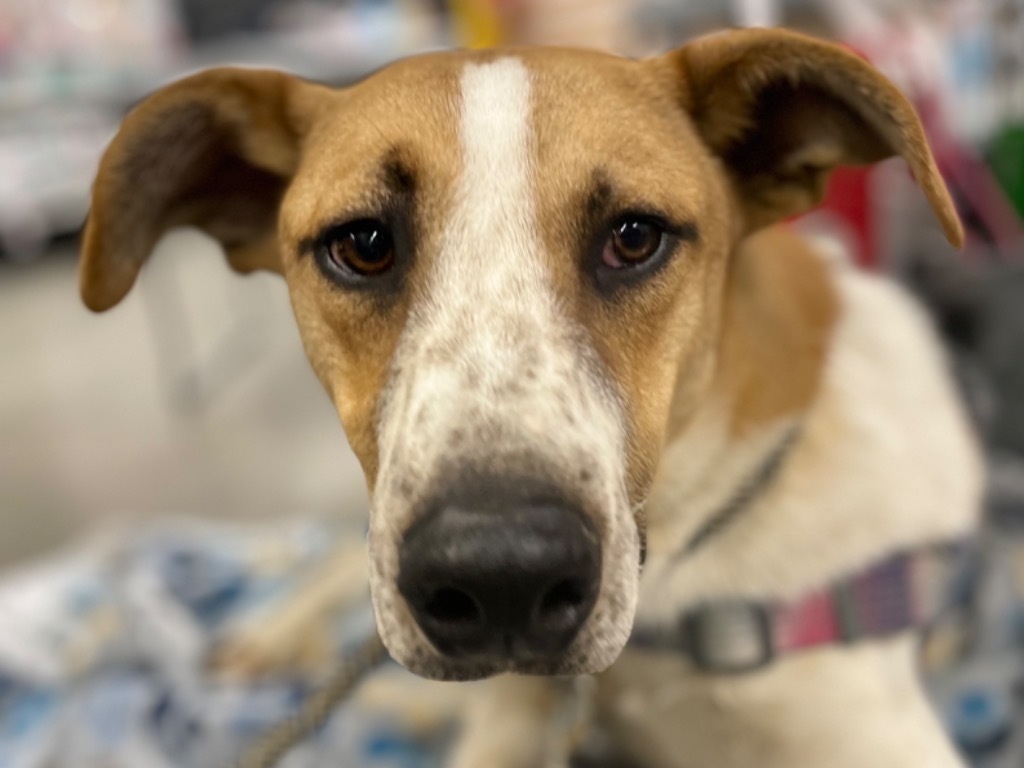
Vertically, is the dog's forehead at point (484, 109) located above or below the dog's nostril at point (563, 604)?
above

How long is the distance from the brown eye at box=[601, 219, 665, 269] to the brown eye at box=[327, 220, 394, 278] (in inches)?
9.6

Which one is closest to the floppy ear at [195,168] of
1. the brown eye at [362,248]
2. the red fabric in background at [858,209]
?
the brown eye at [362,248]

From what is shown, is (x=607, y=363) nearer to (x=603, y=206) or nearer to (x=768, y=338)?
(x=603, y=206)

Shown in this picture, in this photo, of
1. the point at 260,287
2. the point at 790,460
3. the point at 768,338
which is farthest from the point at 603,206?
the point at 260,287

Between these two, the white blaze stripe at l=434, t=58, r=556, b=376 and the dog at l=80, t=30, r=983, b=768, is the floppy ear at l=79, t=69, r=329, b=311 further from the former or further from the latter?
the white blaze stripe at l=434, t=58, r=556, b=376

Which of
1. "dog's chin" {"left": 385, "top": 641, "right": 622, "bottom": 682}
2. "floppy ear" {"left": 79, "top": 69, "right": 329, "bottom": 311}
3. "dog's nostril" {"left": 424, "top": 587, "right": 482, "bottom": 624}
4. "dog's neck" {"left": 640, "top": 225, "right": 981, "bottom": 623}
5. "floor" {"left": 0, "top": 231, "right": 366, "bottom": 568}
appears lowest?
"floor" {"left": 0, "top": 231, "right": 366, "bottom": 568}

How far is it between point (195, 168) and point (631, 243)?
2.11 feet

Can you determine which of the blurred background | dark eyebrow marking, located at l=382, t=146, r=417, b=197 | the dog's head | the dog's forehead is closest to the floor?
the blurred background

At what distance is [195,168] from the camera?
129 cm

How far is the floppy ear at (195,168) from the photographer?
1.18 m

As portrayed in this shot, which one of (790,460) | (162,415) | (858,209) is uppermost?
(790,460)

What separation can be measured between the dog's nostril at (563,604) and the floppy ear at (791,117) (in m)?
0.58

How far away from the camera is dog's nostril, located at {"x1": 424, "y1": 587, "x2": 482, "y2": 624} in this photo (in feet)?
2.62

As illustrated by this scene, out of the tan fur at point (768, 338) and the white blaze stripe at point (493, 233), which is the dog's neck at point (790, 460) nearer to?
the tan fur at point (768, 338)
